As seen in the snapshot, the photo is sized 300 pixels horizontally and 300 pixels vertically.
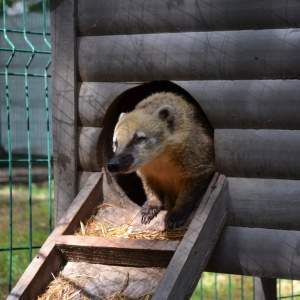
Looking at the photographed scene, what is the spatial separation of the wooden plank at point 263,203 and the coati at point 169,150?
0.35 metres

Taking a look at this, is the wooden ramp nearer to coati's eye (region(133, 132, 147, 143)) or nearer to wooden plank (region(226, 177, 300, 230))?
wooden plank (region(226, 177, 300, 230))

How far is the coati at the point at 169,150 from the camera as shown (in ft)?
15.0

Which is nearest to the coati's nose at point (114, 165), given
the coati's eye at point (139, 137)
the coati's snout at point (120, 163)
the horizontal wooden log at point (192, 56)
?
the coati's snout at point (120, 163)

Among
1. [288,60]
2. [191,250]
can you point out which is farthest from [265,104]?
[191,250]

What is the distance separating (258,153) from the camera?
4348mm

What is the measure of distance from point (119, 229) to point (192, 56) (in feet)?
Result: 4.54

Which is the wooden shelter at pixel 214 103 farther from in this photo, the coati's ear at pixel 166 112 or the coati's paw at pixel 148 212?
the coati's paw at pixel 148 212

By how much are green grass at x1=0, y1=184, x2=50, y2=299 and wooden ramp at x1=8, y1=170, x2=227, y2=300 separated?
305cm

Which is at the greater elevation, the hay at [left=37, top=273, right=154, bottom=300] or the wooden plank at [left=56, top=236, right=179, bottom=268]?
the wooden plank at [left=56, top=236, right=179, bottom=268]

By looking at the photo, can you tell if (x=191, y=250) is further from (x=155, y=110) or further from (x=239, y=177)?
(x=155, y=110)

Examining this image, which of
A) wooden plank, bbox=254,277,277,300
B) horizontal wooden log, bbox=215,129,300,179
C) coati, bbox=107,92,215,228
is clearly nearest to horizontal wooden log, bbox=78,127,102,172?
coati, bbox=107,92,215,228

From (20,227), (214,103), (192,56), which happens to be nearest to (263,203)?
(214,103)

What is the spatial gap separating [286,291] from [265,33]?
4.81 metres

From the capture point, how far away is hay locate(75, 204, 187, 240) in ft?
14.6
